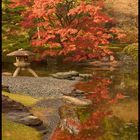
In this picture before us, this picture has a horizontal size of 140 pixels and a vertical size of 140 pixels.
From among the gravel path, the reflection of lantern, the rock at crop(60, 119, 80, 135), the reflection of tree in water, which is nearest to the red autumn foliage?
the reflection of lantern

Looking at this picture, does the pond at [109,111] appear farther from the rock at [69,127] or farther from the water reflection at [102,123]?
the rock at [69,127]

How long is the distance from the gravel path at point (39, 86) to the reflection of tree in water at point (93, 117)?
996 mm

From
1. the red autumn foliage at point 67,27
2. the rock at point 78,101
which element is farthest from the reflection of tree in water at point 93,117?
the red autumn foliage at point 67,27

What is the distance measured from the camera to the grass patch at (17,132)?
349 inches

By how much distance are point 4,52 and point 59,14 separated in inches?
Answer: 198

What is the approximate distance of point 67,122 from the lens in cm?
1066

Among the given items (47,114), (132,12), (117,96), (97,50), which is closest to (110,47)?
(97,50)

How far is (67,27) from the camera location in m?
25.2

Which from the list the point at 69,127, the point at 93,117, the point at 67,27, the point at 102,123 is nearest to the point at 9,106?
the point at 69,127

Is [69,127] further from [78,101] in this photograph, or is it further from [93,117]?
[78,101]

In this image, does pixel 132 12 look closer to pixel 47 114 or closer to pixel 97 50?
pixel 97 50

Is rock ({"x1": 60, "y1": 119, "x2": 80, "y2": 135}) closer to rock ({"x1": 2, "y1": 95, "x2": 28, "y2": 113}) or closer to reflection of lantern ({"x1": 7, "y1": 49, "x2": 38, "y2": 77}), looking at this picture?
rock ({"x1": 2, "y1": 95, "x2": 28, "y2": 113})

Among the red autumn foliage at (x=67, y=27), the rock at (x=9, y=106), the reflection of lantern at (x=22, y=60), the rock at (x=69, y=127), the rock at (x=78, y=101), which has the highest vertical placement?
the red autumn foliage at (x=67, y=27)

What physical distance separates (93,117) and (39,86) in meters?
5.77
